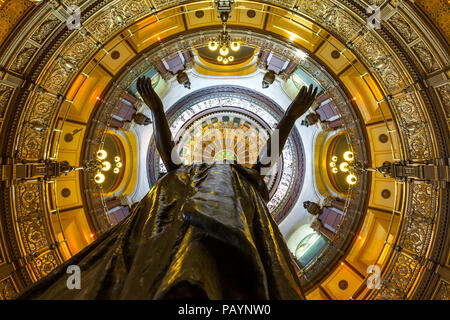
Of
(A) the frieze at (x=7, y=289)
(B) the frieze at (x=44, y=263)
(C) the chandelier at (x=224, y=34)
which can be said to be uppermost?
(C) the chandelier at (x=224, y=34)

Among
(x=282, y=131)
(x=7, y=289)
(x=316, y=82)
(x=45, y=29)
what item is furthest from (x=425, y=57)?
(x=7, y=289)

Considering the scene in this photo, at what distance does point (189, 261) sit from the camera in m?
1.23

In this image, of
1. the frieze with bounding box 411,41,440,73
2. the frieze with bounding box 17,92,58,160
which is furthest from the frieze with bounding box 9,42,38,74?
the frieze with bounding box 411,41,440,73

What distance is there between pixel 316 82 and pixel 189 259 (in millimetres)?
8006

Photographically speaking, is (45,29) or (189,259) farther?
(45,29)

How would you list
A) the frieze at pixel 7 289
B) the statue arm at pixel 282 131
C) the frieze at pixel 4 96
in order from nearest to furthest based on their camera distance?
the statue arm at pixel 282 131 → the frieze at pixel 4 96 → the frieze at pixel 7 289

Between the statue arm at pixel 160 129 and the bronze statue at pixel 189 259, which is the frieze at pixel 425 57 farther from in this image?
the statue arm at pixel 160 129

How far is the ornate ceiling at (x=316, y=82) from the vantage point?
537cm

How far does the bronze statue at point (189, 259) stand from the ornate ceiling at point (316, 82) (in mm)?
5737

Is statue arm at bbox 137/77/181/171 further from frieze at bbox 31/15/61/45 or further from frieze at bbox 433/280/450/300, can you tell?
frieze at bbox 433/280/450/300

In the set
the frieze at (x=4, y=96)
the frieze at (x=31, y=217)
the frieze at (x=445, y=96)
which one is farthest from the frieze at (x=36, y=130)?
the frieze at (x=445, y=96)

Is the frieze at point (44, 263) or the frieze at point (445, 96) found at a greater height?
the frieze at point (445, 96)

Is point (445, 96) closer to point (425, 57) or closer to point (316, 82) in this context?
point (425, 57)

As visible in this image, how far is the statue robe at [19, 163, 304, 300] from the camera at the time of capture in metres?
1.20
